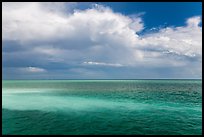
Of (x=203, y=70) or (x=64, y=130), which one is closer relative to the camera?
(x=203, y=70)

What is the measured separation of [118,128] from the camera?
364 inches

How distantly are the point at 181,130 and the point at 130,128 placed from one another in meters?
2.26

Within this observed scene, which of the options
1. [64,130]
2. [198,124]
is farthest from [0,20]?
[198,124]

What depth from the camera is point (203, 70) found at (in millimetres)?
3414

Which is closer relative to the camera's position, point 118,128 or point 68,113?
point 118,128

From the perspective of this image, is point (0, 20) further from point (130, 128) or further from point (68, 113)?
point (68, 113)

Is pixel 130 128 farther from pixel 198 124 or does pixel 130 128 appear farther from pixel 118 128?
pixel 198 124

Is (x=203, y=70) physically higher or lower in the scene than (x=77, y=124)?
higher

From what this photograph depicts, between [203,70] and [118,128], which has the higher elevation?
[203,70]

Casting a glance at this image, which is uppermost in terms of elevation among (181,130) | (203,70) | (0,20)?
(0,20)

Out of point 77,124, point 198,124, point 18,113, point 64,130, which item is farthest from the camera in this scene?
point 18,113

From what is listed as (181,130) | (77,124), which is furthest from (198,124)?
(77,124)

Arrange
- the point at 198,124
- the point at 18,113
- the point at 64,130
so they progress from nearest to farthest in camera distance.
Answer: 1. the point at 64,130
2. the point at 198,124
3. the point at 18,113

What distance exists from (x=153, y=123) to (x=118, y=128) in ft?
6.61
